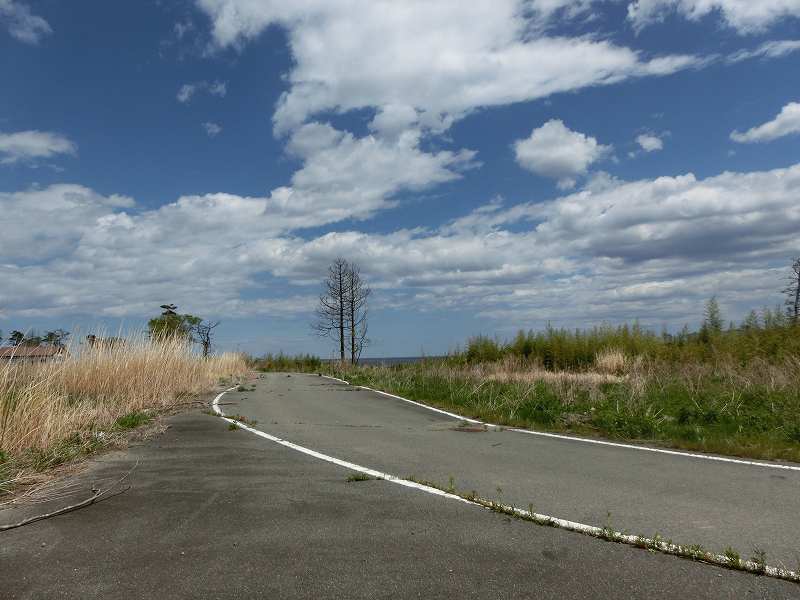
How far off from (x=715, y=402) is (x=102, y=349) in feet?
51.5

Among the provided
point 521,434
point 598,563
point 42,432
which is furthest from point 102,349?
point 598,563

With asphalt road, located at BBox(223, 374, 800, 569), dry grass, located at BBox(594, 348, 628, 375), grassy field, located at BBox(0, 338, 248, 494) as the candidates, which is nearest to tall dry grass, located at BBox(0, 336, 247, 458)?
grassy field, located at BBox(0, 338, 248, 494)

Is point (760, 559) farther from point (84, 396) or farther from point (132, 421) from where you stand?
point (84, 396)

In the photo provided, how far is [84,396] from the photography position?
14828 mm

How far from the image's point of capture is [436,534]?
5.43m

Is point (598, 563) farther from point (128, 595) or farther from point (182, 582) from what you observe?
point (128, 595)

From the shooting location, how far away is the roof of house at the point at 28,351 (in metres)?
10.3

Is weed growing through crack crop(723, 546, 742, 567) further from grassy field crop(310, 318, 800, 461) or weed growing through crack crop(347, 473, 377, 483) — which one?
grassy field crop(310, 318, 800, 461)

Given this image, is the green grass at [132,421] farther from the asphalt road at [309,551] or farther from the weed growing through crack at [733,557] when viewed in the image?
the weed growing through crack at [733,557]

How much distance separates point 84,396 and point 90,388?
2.27 ft

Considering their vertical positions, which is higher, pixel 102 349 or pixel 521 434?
pixel 102 349

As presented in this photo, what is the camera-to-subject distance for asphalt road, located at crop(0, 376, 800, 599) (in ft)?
14.0

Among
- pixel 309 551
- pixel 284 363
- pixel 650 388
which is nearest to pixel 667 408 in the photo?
pixel 650 388

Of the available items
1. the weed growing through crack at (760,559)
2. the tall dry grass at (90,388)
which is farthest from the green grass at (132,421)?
the weed growing through crack at (760,559)
